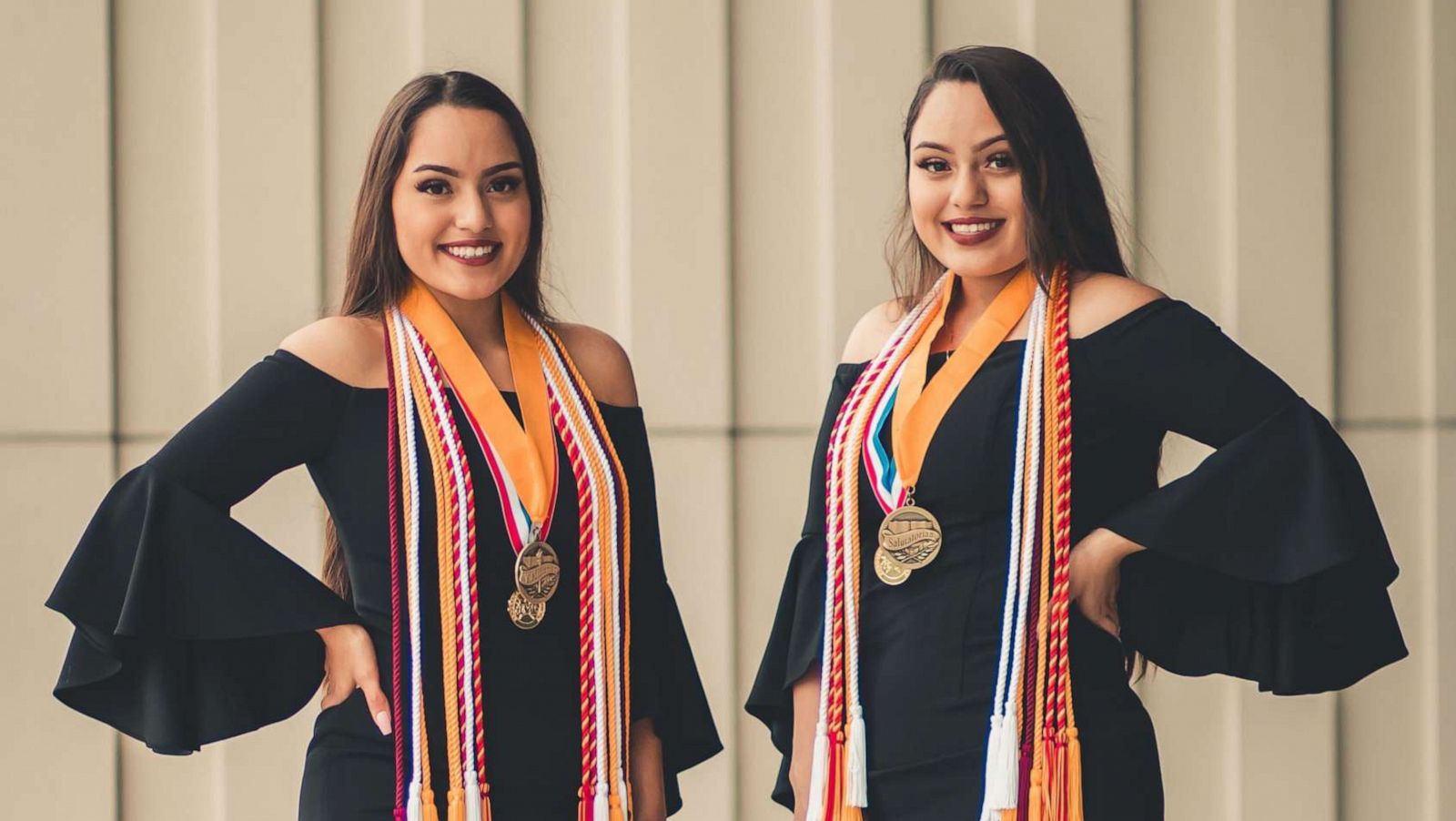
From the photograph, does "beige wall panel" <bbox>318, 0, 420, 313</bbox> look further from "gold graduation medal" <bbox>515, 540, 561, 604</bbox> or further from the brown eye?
"gold graduation medal" <bbox>515, 540, 561, 604</bbox>

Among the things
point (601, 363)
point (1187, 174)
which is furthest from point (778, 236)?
point (601, 363)

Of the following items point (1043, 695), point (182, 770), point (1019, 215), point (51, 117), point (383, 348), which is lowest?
point (182, 770)

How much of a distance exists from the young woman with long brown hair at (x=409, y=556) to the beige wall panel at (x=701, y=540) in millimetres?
1768

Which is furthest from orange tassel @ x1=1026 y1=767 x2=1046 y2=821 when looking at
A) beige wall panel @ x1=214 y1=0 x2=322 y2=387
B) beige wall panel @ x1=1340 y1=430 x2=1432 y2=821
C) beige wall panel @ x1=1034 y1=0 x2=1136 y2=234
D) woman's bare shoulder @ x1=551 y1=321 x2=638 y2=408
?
beige wall panel @ x1=214 y1=0 x2=322 y2=387

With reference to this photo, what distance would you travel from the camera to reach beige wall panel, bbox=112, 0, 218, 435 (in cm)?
430

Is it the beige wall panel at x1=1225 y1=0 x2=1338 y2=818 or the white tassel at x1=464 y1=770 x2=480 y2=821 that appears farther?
the beige wall panel at x1=1225 y1=0 x2=1338 y2=818

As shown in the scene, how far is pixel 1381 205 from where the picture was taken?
14.9 ft

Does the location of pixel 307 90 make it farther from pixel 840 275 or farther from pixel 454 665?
pixel 454 665

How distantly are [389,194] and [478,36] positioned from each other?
1882 millimetres

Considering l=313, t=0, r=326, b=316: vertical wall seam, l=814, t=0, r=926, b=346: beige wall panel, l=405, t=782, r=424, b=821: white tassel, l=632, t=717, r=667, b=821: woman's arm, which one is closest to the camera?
l=405, t=782, r=424, b=821: white tassel

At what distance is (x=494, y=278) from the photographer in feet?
8.50

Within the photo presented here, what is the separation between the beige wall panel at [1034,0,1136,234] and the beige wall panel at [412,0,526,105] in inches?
55.4

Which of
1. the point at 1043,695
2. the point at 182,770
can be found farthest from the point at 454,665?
the point at 182,770

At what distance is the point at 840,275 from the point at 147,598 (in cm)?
240
